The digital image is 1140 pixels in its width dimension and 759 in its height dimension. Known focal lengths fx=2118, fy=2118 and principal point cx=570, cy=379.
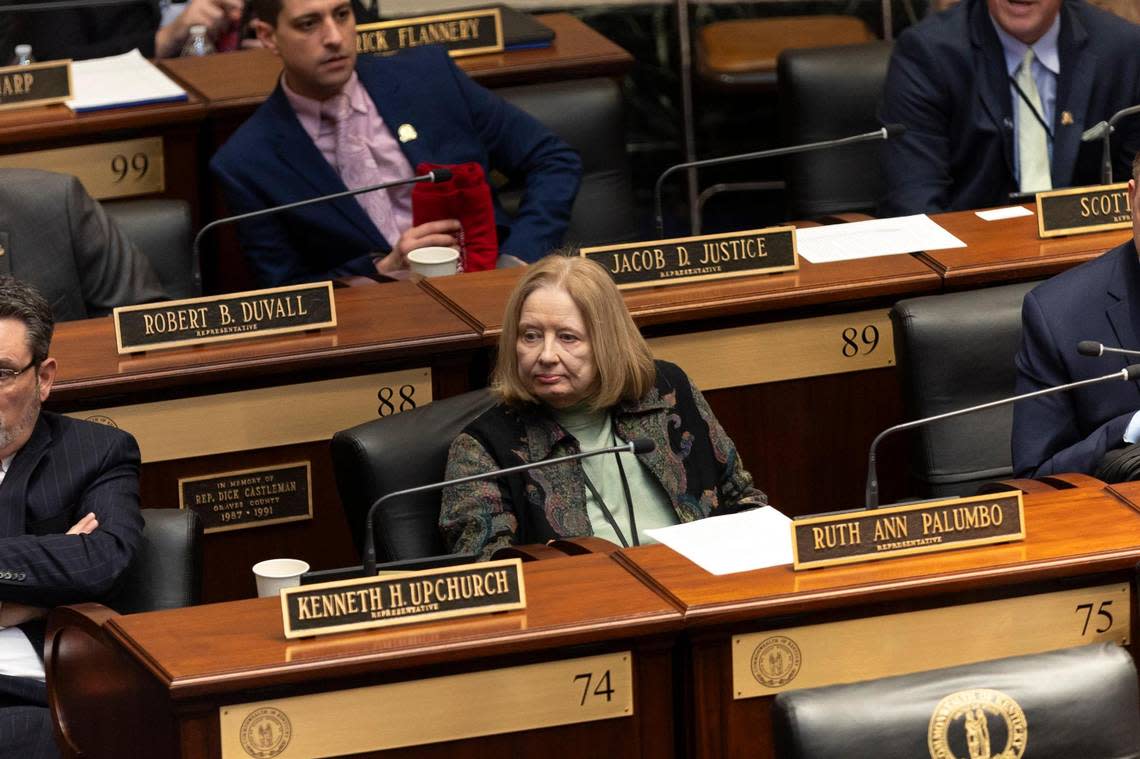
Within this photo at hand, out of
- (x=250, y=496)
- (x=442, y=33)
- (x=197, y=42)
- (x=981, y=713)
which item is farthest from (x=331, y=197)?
(x=981, y=713)

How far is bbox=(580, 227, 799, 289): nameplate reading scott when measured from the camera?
3934 mm

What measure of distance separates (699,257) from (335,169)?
1.02 m

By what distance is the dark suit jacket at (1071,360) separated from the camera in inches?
138

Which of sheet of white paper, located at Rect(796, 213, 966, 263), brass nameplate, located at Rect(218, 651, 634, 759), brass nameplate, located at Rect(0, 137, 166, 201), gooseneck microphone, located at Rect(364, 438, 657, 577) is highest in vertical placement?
brass nameplate, located at Rect(0, 137, 166, 201)

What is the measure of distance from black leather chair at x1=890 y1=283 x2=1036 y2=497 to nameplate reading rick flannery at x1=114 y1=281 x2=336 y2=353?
103cm

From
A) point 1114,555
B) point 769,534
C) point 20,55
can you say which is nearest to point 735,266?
point 769,534

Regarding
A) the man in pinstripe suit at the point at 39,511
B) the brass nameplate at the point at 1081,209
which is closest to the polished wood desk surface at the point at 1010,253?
the brass nameplate at the point at 1081,209

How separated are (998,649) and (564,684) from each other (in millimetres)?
601

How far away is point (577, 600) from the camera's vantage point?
9.16 ft

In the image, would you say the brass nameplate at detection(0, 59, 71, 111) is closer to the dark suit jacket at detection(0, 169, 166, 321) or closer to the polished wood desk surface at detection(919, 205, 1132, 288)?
the dark suit jacket at detection(0, 169, 166, 321)

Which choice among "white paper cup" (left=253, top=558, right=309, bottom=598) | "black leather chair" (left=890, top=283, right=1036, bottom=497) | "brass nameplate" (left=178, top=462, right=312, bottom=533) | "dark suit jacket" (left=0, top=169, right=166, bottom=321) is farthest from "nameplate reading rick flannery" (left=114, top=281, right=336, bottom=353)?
"black leather chair" (left=890, top=283, right=1036, bottom=497)

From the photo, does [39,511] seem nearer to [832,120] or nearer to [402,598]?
[402,598]

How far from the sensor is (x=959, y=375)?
3.76m

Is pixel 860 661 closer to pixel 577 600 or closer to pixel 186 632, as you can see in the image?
pixel 577 600
